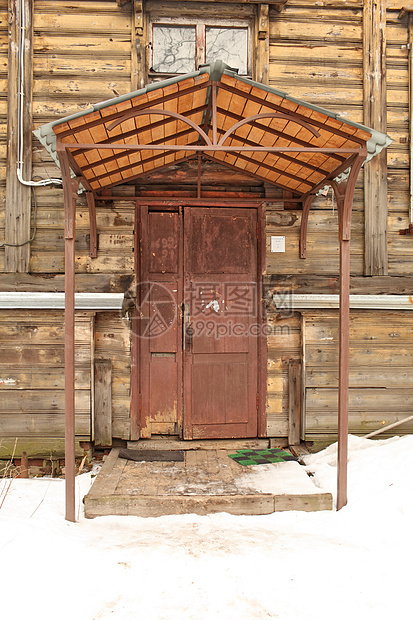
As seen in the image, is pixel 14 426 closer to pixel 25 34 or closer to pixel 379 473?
pixel 379 473

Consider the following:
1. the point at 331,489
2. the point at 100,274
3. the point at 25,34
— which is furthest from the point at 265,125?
the point at 331,489

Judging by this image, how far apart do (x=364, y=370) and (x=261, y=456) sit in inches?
65.0

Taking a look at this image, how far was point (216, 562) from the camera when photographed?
9.83ft

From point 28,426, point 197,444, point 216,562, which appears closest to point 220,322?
point 197,444

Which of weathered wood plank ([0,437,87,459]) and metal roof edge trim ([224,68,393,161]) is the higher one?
metal roof edge trim ([224,68,393,161])

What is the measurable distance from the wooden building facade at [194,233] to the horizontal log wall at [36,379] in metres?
0.02

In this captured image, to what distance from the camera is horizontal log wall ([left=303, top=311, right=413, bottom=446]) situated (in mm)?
5062

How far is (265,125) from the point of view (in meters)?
3.83

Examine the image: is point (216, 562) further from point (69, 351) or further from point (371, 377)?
point (371, 377)

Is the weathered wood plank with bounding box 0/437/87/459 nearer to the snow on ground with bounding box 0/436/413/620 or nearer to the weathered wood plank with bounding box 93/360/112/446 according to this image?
the weathered wood plank with bounding box 93/360/112/446

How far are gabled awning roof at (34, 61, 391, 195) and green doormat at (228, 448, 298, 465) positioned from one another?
3.01 metres

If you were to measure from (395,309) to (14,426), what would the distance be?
15.6ft

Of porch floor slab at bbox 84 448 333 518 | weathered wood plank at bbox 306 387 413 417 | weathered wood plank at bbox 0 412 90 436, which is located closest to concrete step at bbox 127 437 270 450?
porch floor slab at bbox 84 448 333 518

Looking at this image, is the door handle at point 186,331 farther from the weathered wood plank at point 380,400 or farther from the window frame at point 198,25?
the window frame at point 198,25
